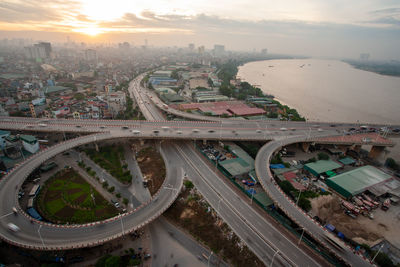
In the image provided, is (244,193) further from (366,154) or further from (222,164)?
A: (366,154)

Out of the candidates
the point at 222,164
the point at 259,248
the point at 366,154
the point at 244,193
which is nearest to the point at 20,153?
the point at 222,164

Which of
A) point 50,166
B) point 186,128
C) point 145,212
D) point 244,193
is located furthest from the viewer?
point 186,128

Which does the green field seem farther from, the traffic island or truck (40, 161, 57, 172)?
the traffic island

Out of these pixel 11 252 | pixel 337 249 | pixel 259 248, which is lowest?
pixel 11 252

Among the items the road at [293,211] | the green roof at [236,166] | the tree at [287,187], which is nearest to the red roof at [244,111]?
the road at [293,211]

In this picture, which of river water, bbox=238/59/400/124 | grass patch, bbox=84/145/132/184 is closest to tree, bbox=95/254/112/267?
grass patch, bbox=84/145/132/184

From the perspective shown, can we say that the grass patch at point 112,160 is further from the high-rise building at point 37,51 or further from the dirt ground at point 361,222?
the high-rise building at point 37,51

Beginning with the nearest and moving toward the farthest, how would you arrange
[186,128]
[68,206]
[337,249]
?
[337,249], [68,206], [186,128]
